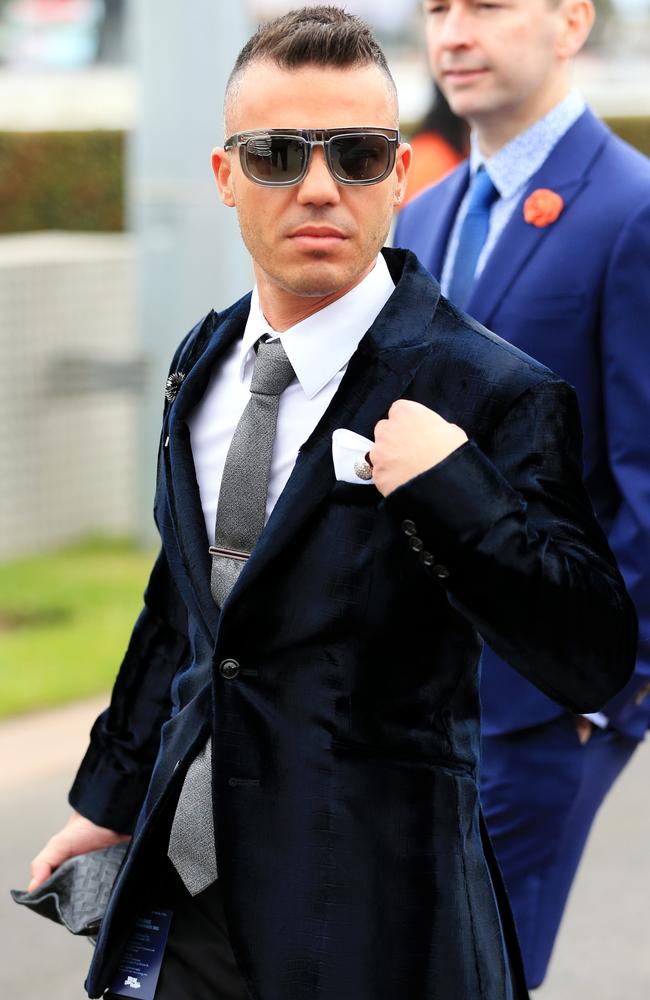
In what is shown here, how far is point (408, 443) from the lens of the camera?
201 cm

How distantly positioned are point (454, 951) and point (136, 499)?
6.51 meters

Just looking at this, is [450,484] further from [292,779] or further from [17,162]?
[17,162]

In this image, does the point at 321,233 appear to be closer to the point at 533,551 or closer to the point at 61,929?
the point at 533,551

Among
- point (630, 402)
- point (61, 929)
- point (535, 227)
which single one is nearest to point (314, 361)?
point (630, 402)

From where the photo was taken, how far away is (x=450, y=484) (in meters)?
1.97

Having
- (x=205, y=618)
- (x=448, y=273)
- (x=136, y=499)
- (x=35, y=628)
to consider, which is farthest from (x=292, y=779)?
(x=136, y=499)

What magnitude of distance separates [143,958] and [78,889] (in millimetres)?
159

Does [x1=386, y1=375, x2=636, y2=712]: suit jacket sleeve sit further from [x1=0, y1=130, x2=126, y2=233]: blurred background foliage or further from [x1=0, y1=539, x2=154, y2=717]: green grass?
[x1=0, y1=130, x2=126, y2=233]: blurred background foliage

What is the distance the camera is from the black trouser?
7.73ft

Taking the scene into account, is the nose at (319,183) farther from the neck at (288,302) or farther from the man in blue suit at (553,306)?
the man in blue suit at (553,306)

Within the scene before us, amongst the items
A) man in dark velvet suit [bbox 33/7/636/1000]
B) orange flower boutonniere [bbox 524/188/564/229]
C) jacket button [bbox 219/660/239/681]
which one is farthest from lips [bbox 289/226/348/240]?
orange flower boutonniere [bbox 524/188/564/229]

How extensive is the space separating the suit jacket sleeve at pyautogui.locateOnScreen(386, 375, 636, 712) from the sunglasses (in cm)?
34

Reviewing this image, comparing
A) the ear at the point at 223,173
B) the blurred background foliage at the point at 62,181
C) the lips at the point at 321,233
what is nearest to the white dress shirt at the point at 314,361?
the lips at the point at 321,233

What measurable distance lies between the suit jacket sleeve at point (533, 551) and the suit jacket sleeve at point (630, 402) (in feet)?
3.25
